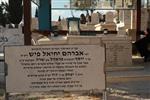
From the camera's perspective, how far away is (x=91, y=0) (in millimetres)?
24641

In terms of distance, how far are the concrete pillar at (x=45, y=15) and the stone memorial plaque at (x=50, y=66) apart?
1486 cm

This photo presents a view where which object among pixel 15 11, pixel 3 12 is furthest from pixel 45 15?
pixel 3 12

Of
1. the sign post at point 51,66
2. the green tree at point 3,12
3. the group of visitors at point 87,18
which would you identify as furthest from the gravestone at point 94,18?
the sign post at point 51,66

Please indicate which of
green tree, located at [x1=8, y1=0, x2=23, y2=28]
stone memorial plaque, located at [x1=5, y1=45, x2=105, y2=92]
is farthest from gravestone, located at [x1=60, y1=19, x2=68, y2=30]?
stone memorial plaque, located at [x1=5, y1=45, x2=105, y2=92]

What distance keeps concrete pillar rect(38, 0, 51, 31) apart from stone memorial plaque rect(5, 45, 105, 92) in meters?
14.9

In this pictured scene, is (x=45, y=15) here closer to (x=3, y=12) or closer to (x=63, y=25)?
(x=63, y=25)

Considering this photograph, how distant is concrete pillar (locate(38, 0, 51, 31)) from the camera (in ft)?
76.3

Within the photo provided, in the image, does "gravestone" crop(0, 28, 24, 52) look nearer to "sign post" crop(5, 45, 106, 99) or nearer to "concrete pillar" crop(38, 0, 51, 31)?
"sign post" crop(5, 45, 106, 99)

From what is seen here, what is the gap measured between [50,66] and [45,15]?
15.2 meters

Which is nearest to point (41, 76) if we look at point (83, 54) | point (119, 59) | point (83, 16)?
point (83, 54)

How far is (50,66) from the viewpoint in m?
8.32

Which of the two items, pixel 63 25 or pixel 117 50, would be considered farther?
pixel 63 25

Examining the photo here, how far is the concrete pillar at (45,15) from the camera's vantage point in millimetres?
23266

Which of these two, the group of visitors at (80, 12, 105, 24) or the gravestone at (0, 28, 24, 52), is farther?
the group of visitors at (80, 12, 105, 24)
